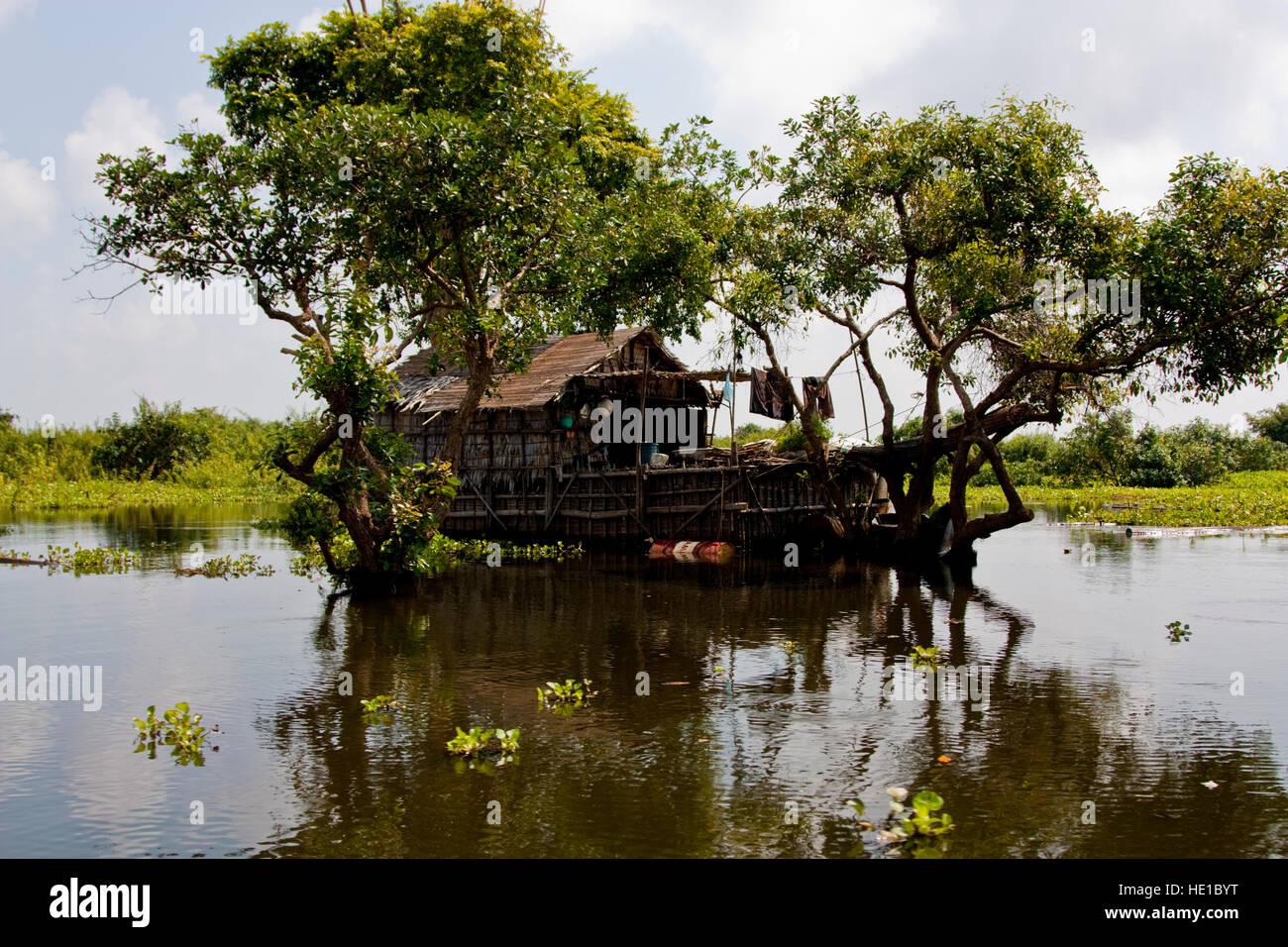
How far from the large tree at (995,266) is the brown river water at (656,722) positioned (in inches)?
159

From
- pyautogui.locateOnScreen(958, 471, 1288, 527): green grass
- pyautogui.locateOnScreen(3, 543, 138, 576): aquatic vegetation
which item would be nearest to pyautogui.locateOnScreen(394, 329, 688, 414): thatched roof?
pyautogui.locateOnScreen(3, 543, 138, 576): aquatic vegetation

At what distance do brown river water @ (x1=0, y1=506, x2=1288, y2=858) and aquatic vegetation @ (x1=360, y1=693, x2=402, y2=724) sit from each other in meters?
0.14

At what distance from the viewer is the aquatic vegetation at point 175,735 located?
812 cm

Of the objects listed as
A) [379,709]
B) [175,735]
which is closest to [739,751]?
[379,709]

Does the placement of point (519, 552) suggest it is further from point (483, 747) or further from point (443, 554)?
point (483, 747)

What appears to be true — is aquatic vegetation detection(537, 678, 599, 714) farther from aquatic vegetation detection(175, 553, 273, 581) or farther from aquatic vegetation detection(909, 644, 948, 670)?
aquatic vegetation detection(175, 553, 273, 581)

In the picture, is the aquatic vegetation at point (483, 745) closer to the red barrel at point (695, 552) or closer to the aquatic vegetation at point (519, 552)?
the aquatic vegetation at point (519, 552)

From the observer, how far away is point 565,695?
9719 mm

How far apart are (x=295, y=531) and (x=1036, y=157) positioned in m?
14.2

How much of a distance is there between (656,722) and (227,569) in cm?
1336

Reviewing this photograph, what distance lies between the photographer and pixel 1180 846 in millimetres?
6207

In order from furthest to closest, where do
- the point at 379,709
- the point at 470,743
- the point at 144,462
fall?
the point at 144,462, the point at 379,709, the point at 470,743
